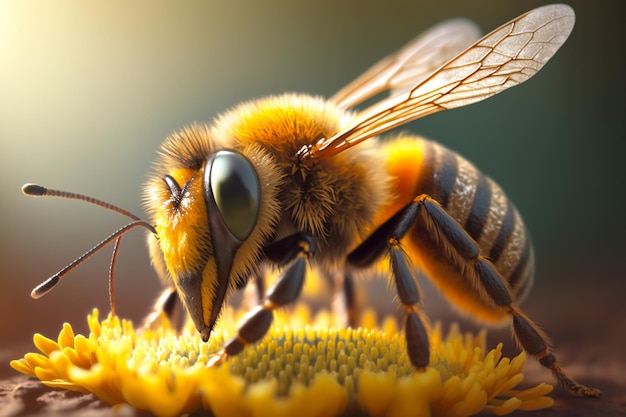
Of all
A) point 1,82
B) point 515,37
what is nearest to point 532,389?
point 515,37

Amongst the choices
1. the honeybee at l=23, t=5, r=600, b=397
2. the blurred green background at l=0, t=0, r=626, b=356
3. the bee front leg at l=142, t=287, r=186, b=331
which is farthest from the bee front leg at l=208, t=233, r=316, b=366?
the blurred green background at l=0, t=0, r=626, b=356

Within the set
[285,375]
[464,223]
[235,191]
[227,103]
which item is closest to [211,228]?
[235,191]

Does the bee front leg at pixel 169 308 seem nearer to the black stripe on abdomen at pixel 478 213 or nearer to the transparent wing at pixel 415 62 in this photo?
the black stripe on abdomen at pixel 478 213

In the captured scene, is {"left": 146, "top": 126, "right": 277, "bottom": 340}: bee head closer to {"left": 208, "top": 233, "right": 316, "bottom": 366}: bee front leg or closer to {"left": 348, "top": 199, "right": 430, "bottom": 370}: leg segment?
{"left": 208, "top": 233, "right": 316, "bottom": 366}: bee front leg

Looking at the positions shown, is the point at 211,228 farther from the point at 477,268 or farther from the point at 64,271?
the point at 477,268

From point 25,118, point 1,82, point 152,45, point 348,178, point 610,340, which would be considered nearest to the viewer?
point 348,178

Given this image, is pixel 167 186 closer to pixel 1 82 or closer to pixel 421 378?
pixel 421 378

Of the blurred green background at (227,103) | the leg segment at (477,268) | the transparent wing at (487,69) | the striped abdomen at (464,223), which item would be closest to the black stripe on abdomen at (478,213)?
the striped abdomen at (464,223)
